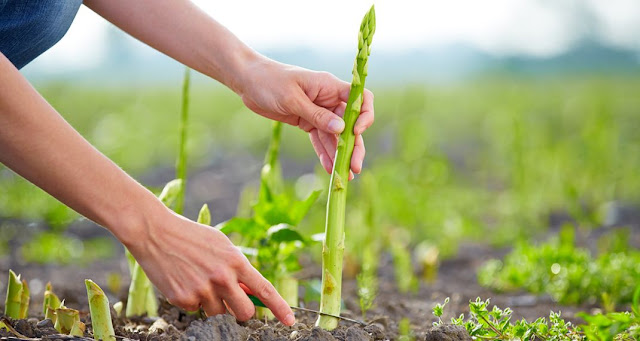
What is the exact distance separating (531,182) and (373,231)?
80.4 inches

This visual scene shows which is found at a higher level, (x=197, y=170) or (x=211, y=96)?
(x=211, y=96)

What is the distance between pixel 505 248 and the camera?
4375mm

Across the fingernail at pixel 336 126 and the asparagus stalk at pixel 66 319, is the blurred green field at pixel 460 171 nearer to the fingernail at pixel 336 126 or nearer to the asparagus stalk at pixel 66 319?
the fingernail at pixel 336 126

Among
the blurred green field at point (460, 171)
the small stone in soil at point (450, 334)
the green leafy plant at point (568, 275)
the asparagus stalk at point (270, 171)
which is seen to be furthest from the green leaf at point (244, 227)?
the blurred green field at point (460, 171)

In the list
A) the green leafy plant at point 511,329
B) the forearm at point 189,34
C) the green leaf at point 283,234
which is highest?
the forearm at point 189,34

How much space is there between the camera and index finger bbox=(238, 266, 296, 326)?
5.43 feet

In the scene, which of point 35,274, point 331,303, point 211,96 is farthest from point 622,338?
point 211,96

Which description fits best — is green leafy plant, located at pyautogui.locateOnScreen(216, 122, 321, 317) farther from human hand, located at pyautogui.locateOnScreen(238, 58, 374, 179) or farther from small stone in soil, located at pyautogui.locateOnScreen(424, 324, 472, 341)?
small stone in soil, located at pyautogui.locateOnScreen(424, 324, 472, 341)

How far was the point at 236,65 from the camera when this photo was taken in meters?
2.07

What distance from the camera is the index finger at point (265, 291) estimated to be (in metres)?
1.66

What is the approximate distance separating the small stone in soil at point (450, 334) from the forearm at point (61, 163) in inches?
30.9

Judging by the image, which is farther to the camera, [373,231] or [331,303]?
[373,231]

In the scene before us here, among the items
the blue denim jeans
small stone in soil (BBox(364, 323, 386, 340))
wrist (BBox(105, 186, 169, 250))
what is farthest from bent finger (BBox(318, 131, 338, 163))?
the blue denim jeans

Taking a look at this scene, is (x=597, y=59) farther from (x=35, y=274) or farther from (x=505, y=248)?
(x=35, y=274)
